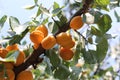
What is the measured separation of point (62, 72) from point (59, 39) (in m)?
0.20

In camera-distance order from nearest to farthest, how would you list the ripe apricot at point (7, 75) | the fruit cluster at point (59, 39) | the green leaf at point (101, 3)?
the ripe apricot at point (7, 75)
the fruit cluster at point (59, 39)
the green leaf at point (101, 3)

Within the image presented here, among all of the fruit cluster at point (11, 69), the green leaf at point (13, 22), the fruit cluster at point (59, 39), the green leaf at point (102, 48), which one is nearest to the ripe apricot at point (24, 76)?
the fruit cluster at point (11, 69)

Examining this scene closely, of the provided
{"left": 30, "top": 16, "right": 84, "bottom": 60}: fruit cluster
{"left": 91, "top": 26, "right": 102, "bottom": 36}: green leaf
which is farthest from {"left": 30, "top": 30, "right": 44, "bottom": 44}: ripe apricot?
{"left": 91, "top": 26, "right": 102, "bottom": 36}: green leaf

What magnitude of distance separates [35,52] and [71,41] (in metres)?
0.16

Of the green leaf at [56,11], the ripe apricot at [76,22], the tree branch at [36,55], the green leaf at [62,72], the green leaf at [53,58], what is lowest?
the green leaf at [62,72]

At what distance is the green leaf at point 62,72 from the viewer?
4.80 feet

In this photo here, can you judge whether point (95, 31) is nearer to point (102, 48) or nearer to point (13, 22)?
point (102, 48)

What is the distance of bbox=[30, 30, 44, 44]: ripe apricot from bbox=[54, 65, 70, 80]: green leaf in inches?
7.6

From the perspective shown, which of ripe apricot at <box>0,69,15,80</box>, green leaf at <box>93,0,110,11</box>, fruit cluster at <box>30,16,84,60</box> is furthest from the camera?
green leaf at <box>93,0,110,11</box>

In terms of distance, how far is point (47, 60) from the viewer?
1389mm

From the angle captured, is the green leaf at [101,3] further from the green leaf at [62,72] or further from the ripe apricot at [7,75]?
the ripe apricot at [7,75]

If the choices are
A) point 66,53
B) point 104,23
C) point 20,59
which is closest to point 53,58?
point 66,53

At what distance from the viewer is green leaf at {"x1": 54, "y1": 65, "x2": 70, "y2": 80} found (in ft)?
4.80

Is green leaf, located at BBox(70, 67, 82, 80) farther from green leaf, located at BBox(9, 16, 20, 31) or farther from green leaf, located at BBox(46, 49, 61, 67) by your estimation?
green leaf, located at BBox(9, 16, 20, 31)
